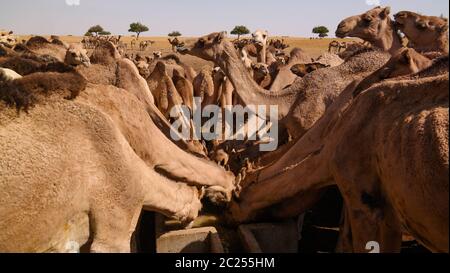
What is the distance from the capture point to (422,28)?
30.3 feet

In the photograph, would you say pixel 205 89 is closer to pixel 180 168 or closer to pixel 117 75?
pixel 117 75

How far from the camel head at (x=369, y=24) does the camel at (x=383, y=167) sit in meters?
5.18

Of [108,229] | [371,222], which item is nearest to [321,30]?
[371,222]

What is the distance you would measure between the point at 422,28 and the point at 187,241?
7.28 metres

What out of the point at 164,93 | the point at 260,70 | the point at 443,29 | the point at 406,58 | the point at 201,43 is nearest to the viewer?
the point at 406,58

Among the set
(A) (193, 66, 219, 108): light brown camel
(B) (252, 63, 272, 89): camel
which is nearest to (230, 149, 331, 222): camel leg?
(B) (252, 63, 272, 89): camel

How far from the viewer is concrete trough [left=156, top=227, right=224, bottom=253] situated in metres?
4.72

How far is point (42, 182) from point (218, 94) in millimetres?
8107

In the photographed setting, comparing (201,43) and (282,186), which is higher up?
(201,43)

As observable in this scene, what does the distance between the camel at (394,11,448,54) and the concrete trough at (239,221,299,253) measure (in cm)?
565

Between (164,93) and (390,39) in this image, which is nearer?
(164,93)

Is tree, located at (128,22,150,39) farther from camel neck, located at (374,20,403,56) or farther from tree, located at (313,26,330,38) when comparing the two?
camel neck, located at (374,20,403,56)

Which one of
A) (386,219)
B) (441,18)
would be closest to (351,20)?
(441,18)

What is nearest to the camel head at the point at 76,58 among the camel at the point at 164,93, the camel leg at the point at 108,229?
the camel at the point at 164,93
